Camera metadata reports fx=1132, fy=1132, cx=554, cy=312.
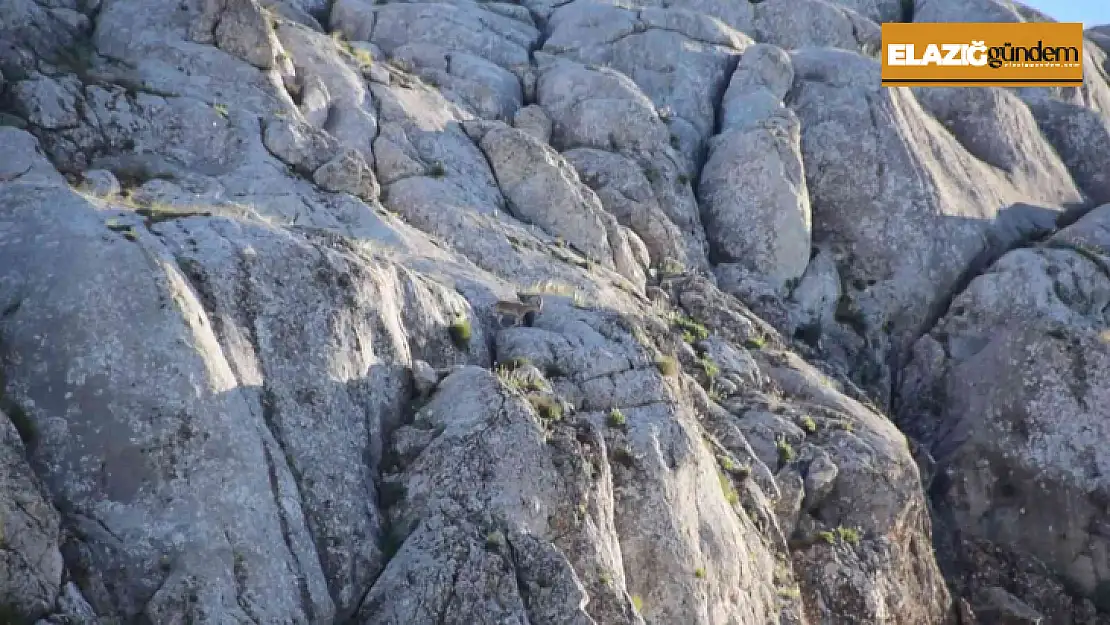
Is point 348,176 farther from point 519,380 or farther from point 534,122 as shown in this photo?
point 534,122

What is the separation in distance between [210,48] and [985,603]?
30.3 meters

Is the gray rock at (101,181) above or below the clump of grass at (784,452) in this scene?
above

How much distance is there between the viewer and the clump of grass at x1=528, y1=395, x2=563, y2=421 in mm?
23078

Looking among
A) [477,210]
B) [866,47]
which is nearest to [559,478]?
[477,210]

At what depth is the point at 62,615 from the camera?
50.4ft

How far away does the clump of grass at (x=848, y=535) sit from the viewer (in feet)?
104

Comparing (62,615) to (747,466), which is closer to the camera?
(62,615)

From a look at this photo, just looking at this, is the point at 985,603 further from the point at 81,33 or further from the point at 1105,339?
the point at 81,33

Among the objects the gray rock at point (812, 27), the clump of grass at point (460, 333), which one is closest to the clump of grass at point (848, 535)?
the clump of grass at point (460, 333)

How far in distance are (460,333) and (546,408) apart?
11.7 feet

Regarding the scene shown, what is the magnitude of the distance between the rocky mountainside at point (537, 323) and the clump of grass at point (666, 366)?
0.32 feet

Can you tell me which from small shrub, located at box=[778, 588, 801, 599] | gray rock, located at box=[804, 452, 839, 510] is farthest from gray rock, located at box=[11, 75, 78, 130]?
gray rock, located at box=[804, 452, 839, 510]

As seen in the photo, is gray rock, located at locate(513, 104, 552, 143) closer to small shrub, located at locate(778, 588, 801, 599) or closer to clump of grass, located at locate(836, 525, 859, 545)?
clump of grass, located at locate(836, 525, 859, 545)

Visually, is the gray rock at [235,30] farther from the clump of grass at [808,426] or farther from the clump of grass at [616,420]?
the clump of grass at [808,426]
